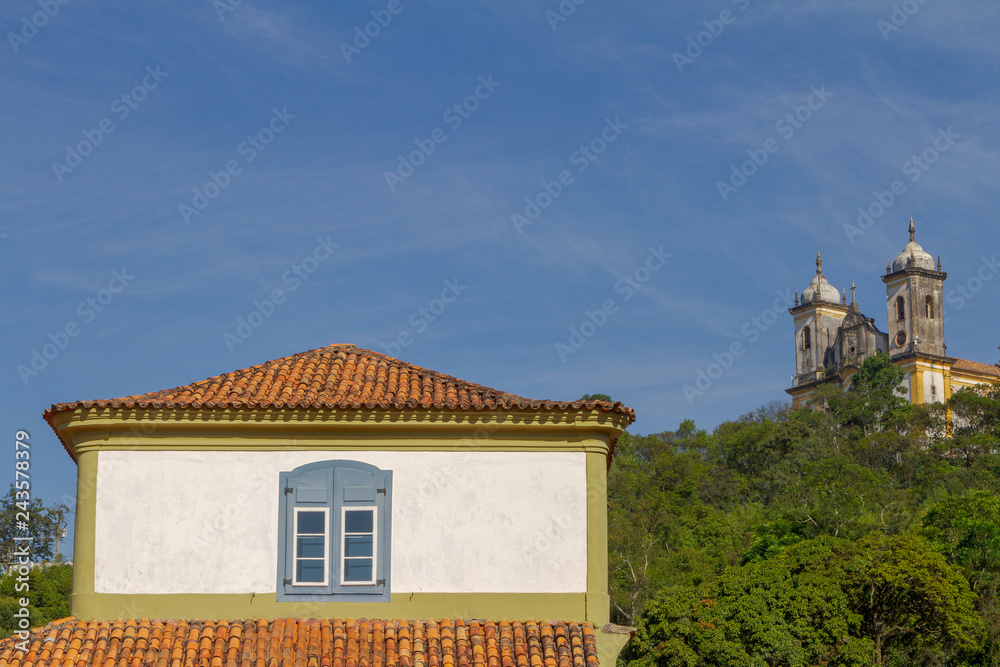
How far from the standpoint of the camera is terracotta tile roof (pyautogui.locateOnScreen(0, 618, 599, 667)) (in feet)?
42.0

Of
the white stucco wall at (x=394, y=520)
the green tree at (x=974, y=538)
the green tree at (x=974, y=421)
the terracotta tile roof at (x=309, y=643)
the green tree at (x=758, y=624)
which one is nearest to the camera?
the terracotta tile roof at (x=309, y=643)

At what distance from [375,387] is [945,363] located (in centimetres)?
8884

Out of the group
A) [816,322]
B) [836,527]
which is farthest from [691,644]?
[816,322]

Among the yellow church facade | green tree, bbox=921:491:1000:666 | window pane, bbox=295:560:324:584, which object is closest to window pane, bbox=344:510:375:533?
window pane, bbox=295:560:324:584

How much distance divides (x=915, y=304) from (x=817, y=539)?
60.5m

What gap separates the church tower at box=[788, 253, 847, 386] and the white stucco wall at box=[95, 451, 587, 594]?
94688 millimetres

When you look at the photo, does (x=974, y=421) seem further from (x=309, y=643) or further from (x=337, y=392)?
(x=309, y=643)

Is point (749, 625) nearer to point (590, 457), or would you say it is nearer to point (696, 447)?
point (590, 457)

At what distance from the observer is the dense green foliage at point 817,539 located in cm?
3497

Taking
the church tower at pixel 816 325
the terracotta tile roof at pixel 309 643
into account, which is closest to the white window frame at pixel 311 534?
the terracotta tile roof at pixel 309 643

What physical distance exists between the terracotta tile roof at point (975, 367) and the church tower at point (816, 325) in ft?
36.2

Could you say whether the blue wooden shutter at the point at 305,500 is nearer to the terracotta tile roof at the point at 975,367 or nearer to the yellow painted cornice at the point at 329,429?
the yellow painted cornice at the point at 329,429

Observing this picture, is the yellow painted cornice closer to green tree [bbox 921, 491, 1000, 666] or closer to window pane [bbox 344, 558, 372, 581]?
window pane [bbox 344, 558, 372, 581]

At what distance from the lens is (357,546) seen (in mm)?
13758
